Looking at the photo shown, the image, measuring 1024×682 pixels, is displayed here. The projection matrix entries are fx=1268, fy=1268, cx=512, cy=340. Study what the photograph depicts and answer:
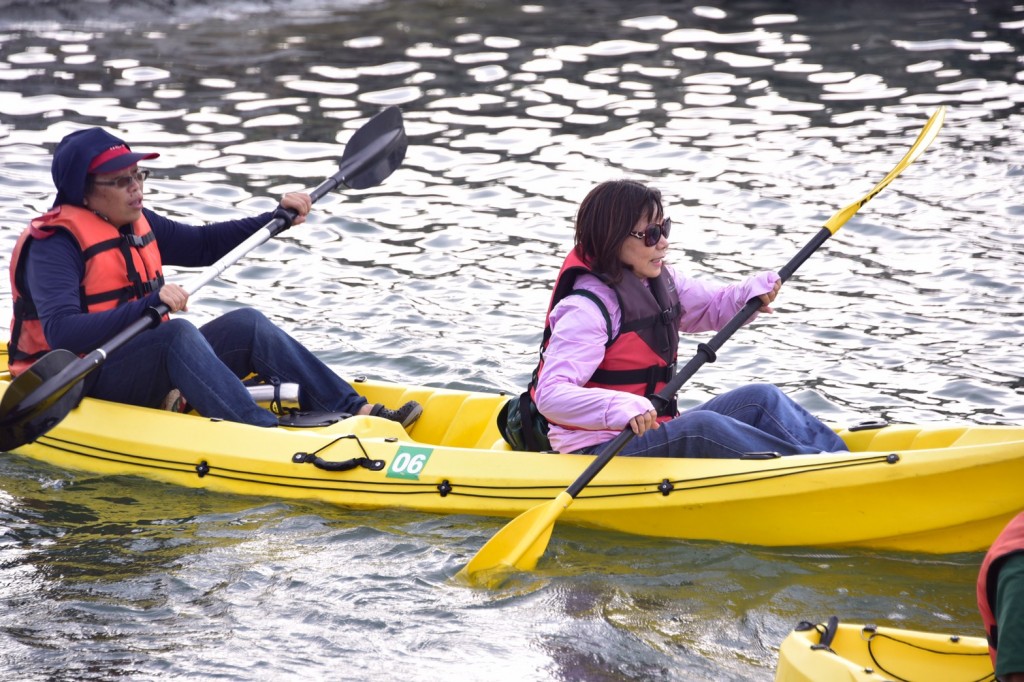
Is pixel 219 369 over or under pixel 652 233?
under

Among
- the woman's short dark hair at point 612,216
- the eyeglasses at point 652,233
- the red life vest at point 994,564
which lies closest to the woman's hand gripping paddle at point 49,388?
the woman's short dark hair at point 612,216

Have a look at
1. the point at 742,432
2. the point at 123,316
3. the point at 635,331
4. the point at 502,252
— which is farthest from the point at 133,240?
the point at 502,252

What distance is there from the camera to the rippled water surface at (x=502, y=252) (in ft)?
12.5

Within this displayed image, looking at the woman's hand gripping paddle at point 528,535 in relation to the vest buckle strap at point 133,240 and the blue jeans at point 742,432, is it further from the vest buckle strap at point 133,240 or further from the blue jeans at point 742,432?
the vest buckle strap at point 133,240

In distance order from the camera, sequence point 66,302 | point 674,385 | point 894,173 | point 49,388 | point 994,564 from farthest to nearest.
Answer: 1. point 894,173
2. point 66,302
3. point 49,388
4. point 674,385
5. point 994,564

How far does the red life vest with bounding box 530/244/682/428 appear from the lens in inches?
158

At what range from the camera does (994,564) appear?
2047mm

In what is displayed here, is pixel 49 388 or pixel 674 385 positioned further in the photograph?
pixel 49 388

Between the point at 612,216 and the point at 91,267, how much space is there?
2.00 metres

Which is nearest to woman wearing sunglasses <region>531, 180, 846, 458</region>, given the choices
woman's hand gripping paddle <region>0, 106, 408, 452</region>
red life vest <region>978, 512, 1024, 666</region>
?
woman's hand gripping paddle <region>0, 106, 408, 452</region>

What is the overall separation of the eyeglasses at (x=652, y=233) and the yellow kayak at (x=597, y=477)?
0.73 metres

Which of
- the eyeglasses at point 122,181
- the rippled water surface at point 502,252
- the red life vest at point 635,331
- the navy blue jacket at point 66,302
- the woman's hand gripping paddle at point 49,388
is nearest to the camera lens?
the rippled water surface at point 502,252

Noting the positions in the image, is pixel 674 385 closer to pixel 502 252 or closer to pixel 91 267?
pixel 91 267

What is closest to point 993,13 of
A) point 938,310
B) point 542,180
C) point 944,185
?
point 944,185
